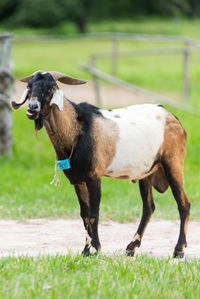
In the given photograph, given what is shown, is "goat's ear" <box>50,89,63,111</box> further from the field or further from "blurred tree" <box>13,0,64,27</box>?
"blurred tree" <box>13,0,64,27</box>

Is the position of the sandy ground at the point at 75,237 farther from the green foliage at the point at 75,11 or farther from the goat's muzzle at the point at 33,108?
the green foliage at the point at 75,11

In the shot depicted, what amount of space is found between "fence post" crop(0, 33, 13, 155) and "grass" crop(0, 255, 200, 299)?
6.10 m

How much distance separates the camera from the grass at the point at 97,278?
4527 mm

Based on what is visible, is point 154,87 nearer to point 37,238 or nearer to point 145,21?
point 37,238

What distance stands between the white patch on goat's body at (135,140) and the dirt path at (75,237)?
2.83 ft

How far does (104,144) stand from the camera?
5.72 m

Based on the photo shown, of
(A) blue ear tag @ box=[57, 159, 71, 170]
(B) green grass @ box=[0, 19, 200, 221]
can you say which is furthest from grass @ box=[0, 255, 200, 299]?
(B) green grass @ box=[0, 19, 200, 221]

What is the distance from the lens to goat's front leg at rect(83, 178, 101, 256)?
5.62 metres

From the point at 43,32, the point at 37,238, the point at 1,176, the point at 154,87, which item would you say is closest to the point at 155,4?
the point at 43,32

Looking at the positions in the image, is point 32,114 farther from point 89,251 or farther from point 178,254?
point 178,254

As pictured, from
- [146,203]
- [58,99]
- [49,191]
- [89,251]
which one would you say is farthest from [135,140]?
[49,191]

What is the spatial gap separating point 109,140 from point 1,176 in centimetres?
495

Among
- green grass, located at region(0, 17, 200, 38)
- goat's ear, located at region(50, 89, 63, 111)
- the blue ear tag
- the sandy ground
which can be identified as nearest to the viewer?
goat's ear, located at region(50, 89, 63, 111)

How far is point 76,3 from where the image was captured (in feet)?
135
